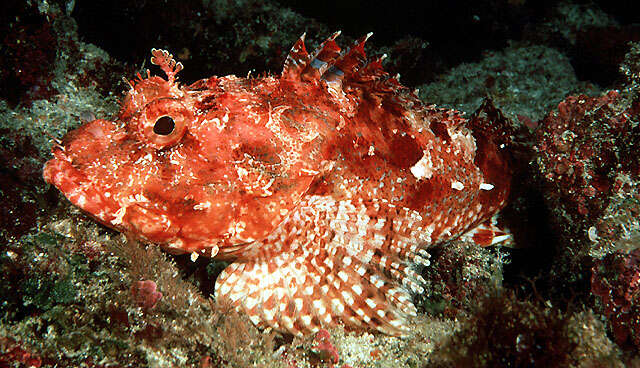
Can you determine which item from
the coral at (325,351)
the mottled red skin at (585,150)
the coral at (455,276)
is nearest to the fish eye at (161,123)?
the coral at (325,351)

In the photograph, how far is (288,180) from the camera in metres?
3.33

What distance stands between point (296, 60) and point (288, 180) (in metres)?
1.18

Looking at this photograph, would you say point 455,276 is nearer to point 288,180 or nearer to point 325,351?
point 325,351

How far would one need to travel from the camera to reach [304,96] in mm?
3619

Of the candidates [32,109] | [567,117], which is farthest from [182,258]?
[567,117]

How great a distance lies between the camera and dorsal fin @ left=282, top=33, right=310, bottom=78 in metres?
3.49

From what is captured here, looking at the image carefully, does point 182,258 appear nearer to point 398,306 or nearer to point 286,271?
point 286,271

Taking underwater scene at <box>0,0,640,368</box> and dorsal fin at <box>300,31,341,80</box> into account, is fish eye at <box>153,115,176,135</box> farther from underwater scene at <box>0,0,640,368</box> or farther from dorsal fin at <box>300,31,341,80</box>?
dorsal fin at <box>300,31,341,80</box>

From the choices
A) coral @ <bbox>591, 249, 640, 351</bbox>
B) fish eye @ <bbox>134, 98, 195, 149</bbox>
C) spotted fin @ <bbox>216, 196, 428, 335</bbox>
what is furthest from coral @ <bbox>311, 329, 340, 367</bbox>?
coral @ <bbox>591, 249, 640, 351</bbox>

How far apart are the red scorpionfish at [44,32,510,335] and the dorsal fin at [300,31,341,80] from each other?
0.01 metres

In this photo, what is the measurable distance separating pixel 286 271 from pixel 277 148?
1206mm

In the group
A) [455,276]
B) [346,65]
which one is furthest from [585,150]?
[346,65]

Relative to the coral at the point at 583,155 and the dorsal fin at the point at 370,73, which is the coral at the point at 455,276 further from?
the dorsal fin at the point at 370,73

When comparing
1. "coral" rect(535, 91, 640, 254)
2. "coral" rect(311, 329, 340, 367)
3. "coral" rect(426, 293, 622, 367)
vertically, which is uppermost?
"coral" rect(535, 91, 640, 254)
